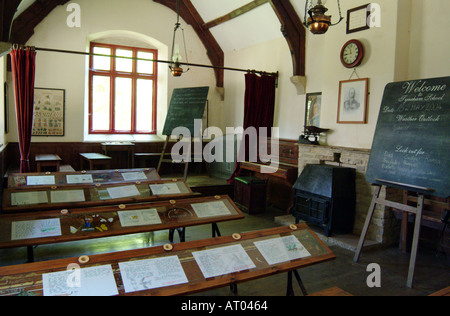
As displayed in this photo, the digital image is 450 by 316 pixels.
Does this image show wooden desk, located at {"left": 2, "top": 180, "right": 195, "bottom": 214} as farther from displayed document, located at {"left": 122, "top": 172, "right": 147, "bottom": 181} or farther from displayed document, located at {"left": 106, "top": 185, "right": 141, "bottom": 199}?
displayed document, located at {"left": 122, "top": 172, "right": 147, "bottom": 181}

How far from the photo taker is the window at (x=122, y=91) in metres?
7.97

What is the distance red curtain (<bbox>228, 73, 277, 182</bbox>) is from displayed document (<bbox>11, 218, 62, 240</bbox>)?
14.2 ft

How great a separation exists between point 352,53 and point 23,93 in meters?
4.52

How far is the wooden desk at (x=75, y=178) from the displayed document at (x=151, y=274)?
2.15 meters

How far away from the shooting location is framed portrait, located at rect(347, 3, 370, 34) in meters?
4.56

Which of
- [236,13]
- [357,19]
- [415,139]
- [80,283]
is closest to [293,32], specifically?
[357,19]

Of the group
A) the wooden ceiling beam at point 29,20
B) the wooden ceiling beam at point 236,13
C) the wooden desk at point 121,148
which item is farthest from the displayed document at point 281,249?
the wooden ceiling beam at point 29,20

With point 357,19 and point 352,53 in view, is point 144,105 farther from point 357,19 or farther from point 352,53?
point 357,19

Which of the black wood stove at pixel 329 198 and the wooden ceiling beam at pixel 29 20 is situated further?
the wooden ceiling beam at pixel 29 20

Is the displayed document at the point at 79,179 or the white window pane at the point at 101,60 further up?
the white window pane at the point at 101,60

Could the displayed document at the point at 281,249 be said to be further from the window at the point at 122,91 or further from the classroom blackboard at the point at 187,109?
the window at the point at 122,91

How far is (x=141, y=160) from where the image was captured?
25.6 feet

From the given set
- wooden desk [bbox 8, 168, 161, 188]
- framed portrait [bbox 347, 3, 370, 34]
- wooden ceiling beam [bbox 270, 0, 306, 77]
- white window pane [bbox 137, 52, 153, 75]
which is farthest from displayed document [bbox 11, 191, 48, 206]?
white window pane [bbox 137, 52, 153, 75]

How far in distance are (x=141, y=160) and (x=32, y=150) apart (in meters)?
2.20
